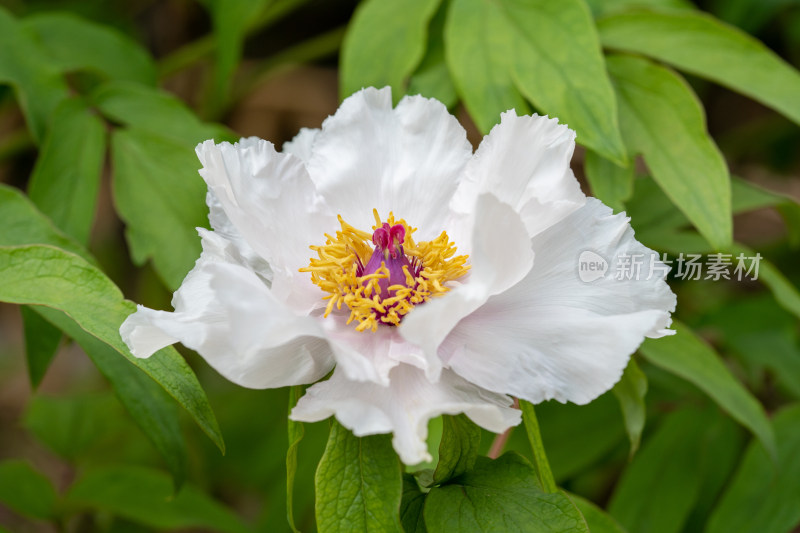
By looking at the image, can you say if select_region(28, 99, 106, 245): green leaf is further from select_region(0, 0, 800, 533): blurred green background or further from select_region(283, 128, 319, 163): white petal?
select_region(283, 128, 319, 163): white petal

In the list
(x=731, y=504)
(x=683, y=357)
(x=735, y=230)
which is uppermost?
(x=683, y=357)

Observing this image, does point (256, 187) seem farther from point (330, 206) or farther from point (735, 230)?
point (735, 230)

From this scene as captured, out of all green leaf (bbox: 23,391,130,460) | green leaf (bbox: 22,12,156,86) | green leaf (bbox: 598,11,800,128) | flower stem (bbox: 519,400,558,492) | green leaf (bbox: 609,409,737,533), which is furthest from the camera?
green leaf (bbox: 23,391,130,460)

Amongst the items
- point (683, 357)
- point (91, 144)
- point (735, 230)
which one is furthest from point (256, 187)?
point (735, 230)

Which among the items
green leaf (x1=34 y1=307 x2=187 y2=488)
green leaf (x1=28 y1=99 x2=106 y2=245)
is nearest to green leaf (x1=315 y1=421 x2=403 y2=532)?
green leaf (x1=34 y1=307 x2=187 y2=488)

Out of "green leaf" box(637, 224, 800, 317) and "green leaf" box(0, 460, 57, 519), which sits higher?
"green leaf" box(637, 224, 800, 317)
